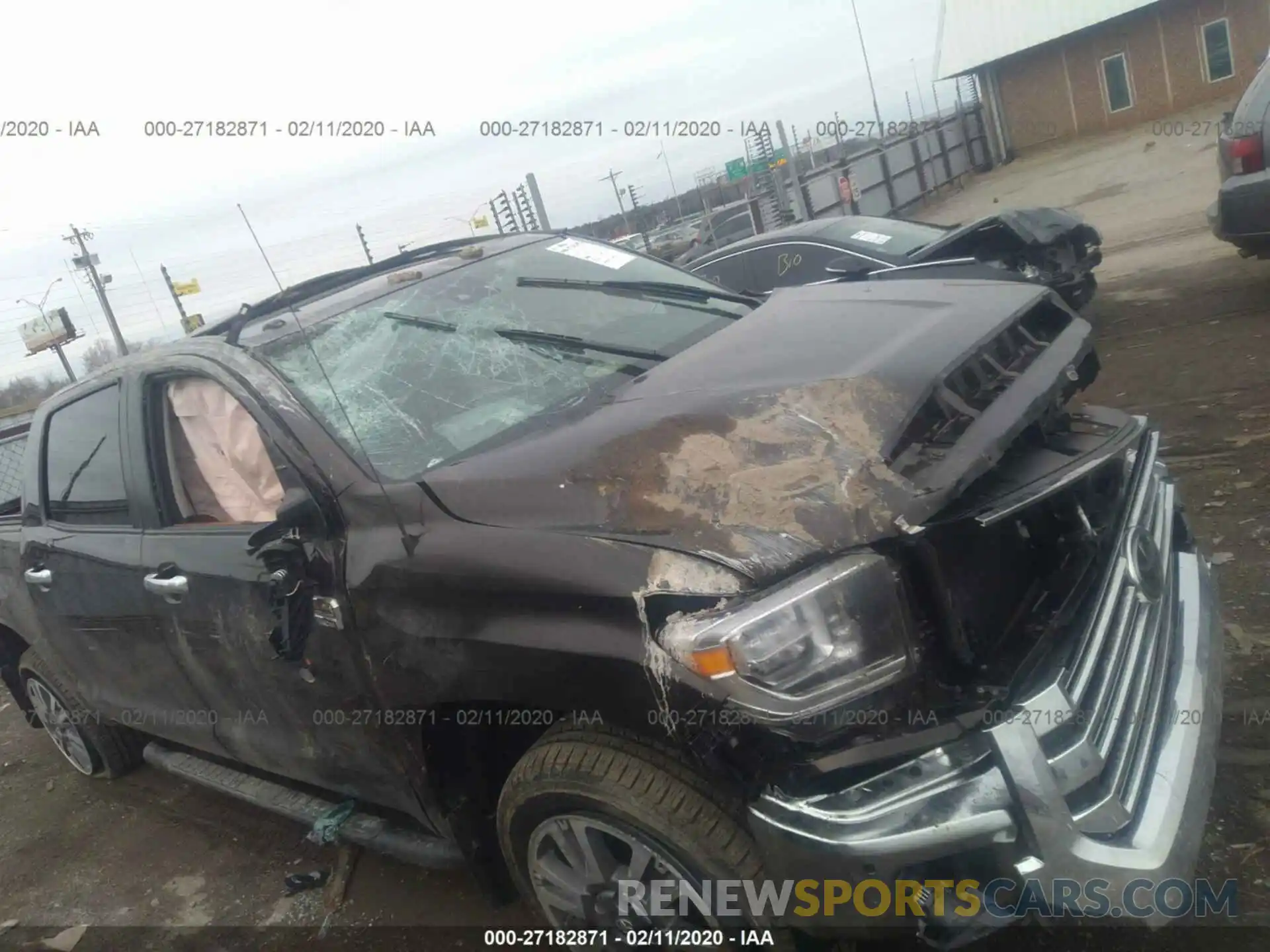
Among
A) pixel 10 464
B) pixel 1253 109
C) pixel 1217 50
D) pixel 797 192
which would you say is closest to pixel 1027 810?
pixel 1253 109

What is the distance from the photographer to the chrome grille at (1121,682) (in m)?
1.77

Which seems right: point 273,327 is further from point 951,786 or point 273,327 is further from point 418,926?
point 951,786

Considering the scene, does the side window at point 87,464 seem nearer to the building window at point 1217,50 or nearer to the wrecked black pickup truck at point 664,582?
the wrecked black pickup truck at point 664,582

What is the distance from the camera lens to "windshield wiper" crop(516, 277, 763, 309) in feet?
10.9

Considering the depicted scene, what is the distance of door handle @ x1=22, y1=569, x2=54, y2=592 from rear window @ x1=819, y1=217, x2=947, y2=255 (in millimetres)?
5868

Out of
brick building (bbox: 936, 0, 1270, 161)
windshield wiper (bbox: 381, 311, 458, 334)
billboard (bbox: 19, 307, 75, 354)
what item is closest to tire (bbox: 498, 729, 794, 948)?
windshield wiper (bbox: 381, 311, 458, 334)

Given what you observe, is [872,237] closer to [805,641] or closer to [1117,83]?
[805,641]

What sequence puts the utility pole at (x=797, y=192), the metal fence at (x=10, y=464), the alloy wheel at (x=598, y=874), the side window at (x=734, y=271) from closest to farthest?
1. the alloy wheel at (x=598, y=874)
2. the metal fence at (x=10, y=464)
3. the side window at (x=734, y=271)
4. the utility pole at (x=797, y=192)

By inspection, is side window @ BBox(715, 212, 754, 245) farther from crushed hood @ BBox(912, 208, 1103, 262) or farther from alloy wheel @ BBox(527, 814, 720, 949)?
alloy wheel @ BBox(527, 814, 720, 949)

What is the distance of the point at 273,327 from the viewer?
287 centimetres

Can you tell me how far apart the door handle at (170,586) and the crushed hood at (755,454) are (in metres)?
1.15

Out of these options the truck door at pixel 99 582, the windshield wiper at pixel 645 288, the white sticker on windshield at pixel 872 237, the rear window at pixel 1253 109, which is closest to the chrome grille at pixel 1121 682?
the windshield wiper at pixel 645 288

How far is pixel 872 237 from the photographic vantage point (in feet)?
25.1

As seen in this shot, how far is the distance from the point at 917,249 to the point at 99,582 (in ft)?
20.1
